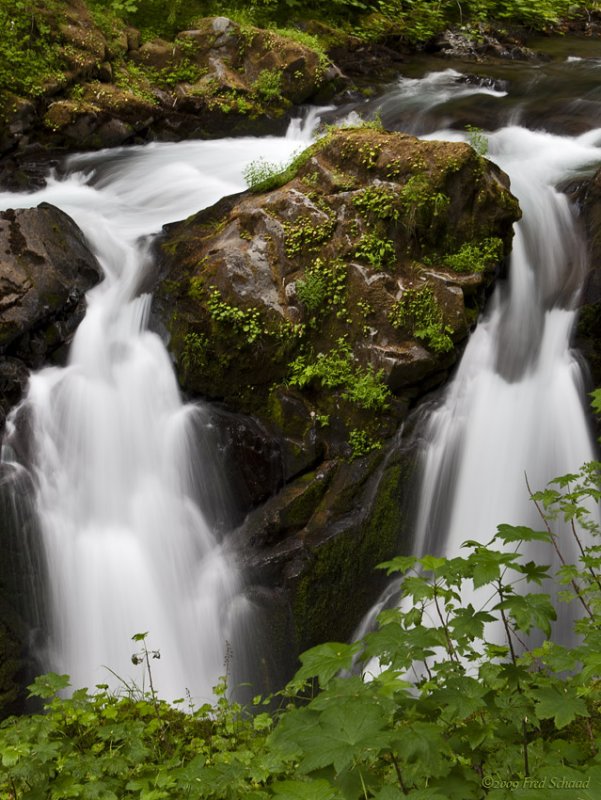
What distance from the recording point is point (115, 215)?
26.0 ft

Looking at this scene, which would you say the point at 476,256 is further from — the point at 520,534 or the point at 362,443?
the point at 520,534

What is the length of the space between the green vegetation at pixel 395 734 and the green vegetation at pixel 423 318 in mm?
2564

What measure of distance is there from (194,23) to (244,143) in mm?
3308

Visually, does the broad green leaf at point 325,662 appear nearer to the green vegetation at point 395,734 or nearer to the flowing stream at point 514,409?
the green vegetation at point 395,734

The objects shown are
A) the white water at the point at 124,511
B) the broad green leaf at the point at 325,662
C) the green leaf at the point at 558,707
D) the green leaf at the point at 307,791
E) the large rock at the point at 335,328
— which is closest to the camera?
the green leaf at the point at 307,791

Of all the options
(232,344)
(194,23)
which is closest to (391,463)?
(232,344)

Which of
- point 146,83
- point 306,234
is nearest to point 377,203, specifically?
point 306,234

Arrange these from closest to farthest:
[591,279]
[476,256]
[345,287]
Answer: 1. [345,287]
2. [476,256]
3. [591,279]

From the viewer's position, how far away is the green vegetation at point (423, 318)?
19.6 feet

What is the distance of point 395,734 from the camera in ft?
5.92

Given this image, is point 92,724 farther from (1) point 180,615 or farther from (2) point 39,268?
(2) point 39,268

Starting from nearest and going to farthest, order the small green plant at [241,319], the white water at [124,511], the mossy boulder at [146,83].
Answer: the white water at [124,511]
the small green plant at [241,319]
the mossy boulder at [146,83]

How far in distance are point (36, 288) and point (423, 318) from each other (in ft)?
11.4

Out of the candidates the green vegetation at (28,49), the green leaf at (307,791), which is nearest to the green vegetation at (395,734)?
the green leaf at (307,791)
